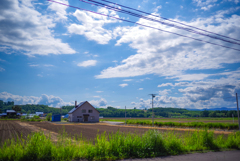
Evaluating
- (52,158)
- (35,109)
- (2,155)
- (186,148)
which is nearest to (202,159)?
(186,148)

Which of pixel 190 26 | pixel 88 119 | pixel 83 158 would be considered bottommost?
pixel 88 119

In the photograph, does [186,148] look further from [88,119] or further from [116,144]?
[88,119]

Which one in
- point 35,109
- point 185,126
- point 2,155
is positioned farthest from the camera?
point 35,109

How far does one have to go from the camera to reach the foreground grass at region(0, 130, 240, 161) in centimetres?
698

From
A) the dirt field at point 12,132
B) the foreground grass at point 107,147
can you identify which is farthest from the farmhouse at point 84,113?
the foreground grass at point 107,147

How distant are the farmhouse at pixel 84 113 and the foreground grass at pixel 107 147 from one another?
52.0m

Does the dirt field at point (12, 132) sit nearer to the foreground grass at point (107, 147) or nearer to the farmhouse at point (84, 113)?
the foreground grass at point (107, 147)

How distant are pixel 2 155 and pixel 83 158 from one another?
339 cm

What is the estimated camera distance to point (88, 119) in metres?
60.6

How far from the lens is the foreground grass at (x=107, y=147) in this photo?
6980mm

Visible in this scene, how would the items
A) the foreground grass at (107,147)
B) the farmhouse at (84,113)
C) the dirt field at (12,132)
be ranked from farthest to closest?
the farmhouse at (84,113), the dirt field at (12,132), the foreground grass at (107,147)

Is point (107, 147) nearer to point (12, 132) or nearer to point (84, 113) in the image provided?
point (12, 132)

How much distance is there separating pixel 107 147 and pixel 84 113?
181 ft

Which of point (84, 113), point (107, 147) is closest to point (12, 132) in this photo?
point (107, 147)
